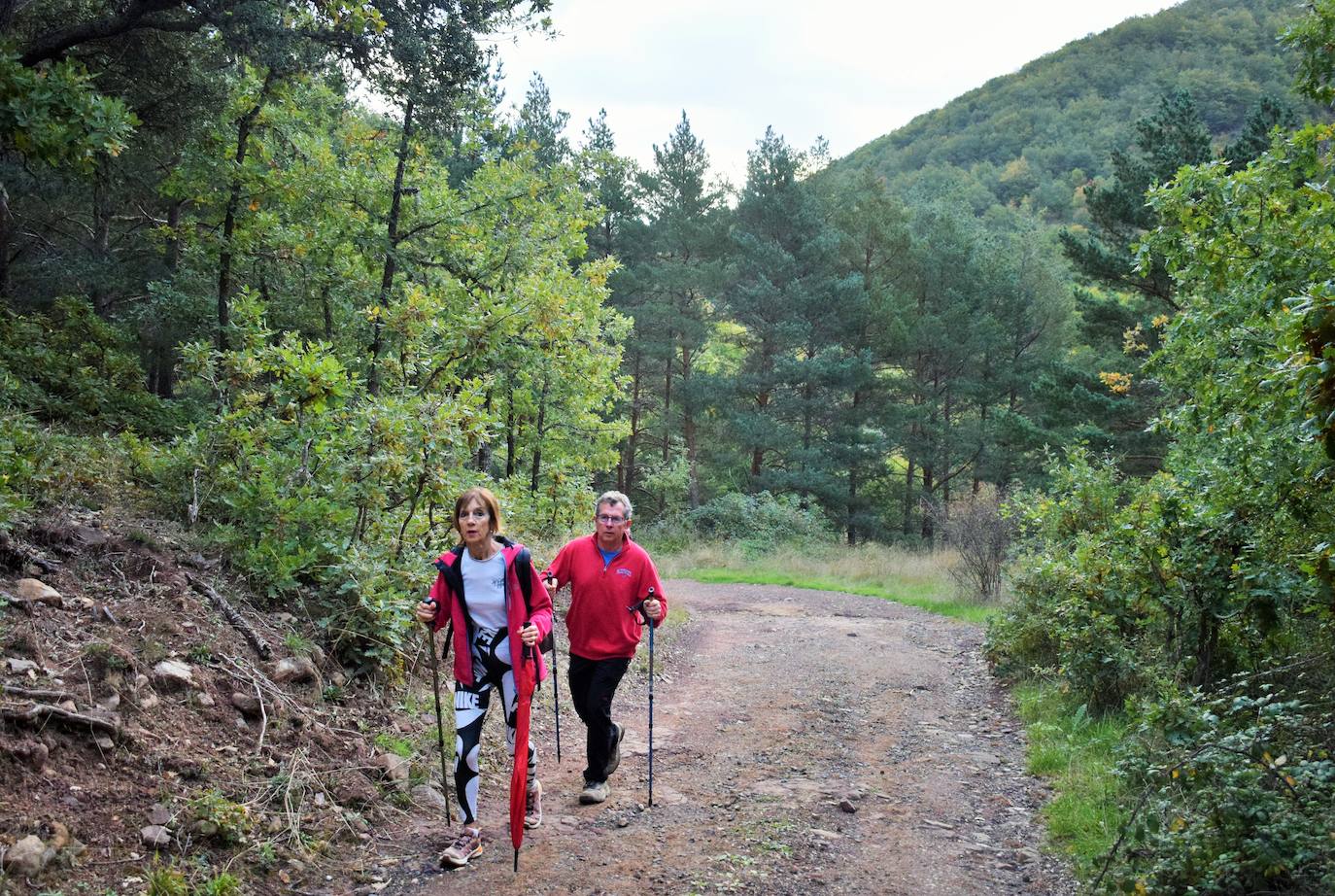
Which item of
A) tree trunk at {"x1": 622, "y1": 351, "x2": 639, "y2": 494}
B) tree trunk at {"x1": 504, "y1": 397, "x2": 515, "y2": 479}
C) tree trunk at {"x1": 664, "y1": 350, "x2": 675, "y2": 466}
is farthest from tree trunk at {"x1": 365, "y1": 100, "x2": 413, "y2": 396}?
tree trunk at {"x1": 622, "y1": 351, "x2": 639, "y2": 494}

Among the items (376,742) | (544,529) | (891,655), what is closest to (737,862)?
(376,742)

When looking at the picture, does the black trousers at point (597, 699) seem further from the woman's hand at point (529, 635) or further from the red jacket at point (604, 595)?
the woman's hand at point (529, 635)

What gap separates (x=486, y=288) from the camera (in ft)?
47.5

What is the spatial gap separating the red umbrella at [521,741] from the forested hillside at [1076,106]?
46.1 meters

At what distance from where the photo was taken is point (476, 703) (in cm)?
495

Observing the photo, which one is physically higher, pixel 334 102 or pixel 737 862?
pixel 334 102

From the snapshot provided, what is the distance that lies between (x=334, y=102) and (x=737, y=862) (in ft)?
45.6

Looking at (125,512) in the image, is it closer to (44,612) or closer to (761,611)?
(44,612)

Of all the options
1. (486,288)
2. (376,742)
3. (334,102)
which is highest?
(334,102)

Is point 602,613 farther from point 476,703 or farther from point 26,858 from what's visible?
point 26,858

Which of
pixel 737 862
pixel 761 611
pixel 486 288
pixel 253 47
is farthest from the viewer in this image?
pixel 761 611

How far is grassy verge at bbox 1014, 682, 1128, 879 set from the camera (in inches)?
199

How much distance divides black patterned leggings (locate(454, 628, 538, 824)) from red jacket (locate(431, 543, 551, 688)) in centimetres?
6

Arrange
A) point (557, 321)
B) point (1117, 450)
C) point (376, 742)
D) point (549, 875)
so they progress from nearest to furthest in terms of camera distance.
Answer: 1. point (549, 875)
2. point (376, 742)
3. point (557, 321)
4. point (1117, 450)
